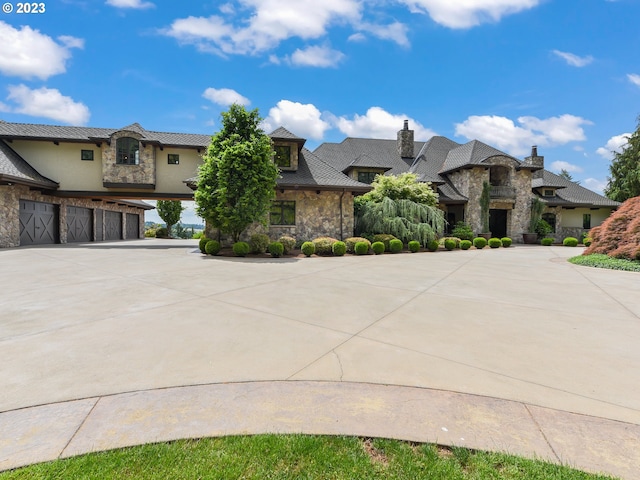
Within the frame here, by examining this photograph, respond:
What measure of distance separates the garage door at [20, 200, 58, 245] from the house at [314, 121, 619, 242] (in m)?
19.7

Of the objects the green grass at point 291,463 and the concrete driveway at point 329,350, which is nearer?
the green grass at point 291,463

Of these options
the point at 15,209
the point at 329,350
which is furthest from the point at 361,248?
the point at 15,209

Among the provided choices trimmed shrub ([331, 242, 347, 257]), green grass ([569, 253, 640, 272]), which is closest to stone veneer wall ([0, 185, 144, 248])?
trimmed shrub ([331, 242, 347, 257])

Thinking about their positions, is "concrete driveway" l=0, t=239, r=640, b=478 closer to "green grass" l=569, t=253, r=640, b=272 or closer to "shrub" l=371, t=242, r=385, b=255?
"green grass" l=569, t=253, r=640, b=272

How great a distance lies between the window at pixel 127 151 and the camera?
1898 cm

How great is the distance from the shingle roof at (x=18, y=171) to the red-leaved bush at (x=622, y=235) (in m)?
27.7

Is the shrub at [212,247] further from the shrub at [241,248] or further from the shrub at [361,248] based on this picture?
the shrub at [361,248]

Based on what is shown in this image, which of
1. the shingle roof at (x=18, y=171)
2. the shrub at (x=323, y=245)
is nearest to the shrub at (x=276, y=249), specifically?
the shrub at (x=323, y=245)

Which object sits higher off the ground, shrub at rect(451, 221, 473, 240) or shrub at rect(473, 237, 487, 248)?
shrub at rect(451, 221, 473, 240)

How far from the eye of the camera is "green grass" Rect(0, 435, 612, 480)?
72.5 inches

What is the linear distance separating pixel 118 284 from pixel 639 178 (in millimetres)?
39614

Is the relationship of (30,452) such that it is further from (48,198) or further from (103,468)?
(48,198)

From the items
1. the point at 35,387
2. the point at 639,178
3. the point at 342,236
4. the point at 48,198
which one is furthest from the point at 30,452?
the point at 639,178

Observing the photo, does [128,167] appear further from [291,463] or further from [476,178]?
[476,178]
